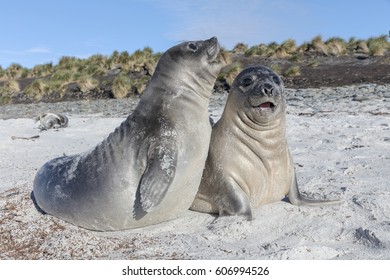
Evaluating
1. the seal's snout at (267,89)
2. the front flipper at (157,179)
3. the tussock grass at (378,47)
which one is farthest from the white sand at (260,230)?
the tussock grass at (378,47)

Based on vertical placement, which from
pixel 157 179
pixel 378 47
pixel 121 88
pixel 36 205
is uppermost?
pixel 378 47

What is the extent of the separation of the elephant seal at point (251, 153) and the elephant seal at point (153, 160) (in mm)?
234

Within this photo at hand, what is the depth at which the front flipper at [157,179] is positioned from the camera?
3.12 metres

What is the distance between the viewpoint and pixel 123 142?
11.2 feet

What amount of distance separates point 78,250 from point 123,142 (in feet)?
2.46

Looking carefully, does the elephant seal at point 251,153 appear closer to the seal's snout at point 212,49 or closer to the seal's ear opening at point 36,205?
the seal's snout at point 212,49

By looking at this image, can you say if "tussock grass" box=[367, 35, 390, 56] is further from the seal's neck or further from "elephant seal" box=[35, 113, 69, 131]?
the seal's neck

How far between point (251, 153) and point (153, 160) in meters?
0.85

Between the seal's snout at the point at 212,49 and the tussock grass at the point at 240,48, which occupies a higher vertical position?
the seal's snout at the point at 212,49

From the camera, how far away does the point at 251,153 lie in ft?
12.2

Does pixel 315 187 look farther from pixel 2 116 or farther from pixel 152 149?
pixel 2 116

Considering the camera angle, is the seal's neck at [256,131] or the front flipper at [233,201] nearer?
the front flipper at [233,201]

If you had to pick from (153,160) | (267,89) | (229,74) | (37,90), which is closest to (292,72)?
(229,74)

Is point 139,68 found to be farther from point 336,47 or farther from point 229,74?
point 336,47
